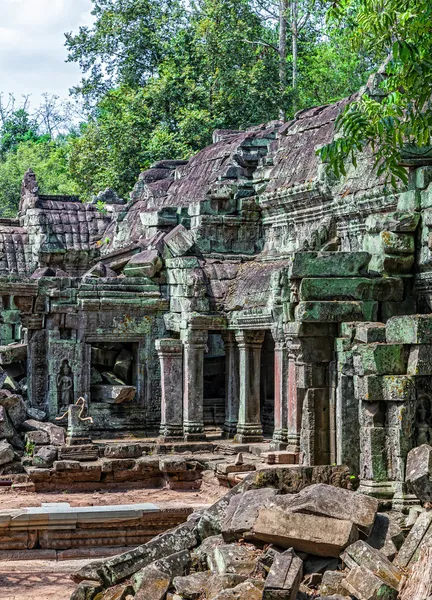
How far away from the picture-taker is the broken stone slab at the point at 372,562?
983cm

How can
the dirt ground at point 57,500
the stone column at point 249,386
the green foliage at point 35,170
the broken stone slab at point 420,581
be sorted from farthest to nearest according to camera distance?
1. the green foliage at point 35,170
2. the stone column at point 249,386
3. the dirt ground at point 57,500
4. the broken stone slab at point 420,581

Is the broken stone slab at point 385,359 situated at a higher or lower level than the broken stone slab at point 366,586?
higher

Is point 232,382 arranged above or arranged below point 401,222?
below

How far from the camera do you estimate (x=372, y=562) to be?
392 inches

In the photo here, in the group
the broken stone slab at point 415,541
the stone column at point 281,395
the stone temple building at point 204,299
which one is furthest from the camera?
the stone temple building at point 204,299

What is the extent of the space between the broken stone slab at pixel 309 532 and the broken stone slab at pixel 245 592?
0.56 metres

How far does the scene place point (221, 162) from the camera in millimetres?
26172

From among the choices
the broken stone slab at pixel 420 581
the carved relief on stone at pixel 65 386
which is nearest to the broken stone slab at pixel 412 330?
the broken stone slab at pixel 420 581

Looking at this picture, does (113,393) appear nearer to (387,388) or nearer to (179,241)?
(179,241)

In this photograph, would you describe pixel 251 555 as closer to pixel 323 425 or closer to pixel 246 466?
pixel 323 425

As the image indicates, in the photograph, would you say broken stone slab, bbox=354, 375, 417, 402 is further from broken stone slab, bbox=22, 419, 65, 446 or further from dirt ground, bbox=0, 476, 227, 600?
broken stone slab, bbox=22, 419, 65, 446

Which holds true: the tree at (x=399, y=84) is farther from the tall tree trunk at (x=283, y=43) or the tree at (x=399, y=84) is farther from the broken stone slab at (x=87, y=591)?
the tall tree trunk at (x=283, y=43)

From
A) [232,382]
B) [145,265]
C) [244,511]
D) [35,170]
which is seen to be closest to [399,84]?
[244,511]

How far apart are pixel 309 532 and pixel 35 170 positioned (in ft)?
146
